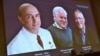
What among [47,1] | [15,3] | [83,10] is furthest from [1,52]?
[83,10]

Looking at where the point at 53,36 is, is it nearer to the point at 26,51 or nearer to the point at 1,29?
the point at 26,51

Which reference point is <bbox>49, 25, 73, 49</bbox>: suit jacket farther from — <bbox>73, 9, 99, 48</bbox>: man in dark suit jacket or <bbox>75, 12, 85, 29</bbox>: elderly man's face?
<bbox>75, 12, 85, 29</bbox>: elderly man's face

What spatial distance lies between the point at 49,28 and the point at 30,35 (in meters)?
0.25

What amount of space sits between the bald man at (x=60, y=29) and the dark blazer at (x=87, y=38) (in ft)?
0.26

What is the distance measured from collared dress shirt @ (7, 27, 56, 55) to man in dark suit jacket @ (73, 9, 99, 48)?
36cm

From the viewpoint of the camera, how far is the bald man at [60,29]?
7.02ft

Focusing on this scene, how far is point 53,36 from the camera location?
2.12 meters

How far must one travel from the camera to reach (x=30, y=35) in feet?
6.54

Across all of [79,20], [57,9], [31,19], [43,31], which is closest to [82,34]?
[79,20]

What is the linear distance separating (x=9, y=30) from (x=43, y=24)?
15.8 inches

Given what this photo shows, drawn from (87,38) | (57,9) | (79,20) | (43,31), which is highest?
(57,9)

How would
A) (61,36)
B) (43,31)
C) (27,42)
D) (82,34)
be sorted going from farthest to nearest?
(82,34)
(61,36)
(43,31)
(27,42)

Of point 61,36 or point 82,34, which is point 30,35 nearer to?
point 61,36

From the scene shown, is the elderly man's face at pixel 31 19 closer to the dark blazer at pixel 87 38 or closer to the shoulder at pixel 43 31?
the shoulder at pixel 43 31
